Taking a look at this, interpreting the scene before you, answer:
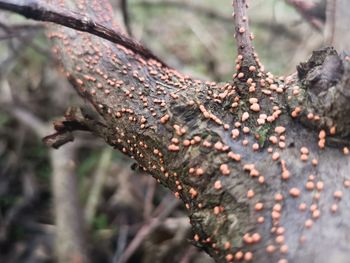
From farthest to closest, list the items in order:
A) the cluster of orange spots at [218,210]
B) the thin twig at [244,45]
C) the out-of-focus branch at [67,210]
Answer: the out-of-focus branch at [67,210] < the thin twig at [244,45] < the cluster of orange spots at [218,210]

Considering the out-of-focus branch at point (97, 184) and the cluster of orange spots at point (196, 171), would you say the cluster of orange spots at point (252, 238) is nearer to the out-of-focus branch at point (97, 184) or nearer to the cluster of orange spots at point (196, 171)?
the cluster of orange spots at point (196, 171)

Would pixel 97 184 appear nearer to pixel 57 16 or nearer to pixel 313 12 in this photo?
pixel 313 12

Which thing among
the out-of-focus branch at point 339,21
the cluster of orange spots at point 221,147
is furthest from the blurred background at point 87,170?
the cluster of orange spots at point 221,147

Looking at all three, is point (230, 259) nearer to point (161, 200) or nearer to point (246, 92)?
point (246, 92)

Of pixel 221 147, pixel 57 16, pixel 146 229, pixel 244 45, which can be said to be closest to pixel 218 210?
pixel 221 147

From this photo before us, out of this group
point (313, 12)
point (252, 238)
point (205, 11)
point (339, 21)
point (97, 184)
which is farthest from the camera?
point (205, 11)

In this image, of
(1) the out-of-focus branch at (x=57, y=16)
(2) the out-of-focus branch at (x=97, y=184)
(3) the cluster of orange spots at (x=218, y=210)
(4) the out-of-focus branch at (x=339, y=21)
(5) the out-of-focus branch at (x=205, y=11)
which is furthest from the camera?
(5) the out-of-focus branch at (x=205, y=11)

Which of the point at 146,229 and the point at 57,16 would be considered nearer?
the point at 57,16

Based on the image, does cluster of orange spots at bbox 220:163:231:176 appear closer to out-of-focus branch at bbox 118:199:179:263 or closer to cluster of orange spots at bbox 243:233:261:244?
cluster of orange spots at bbox 243:233:261:244

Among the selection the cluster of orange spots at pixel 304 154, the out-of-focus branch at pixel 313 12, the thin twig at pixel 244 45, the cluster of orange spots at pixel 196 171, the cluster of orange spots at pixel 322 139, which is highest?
the out-of-focus branch at pixel 313 12

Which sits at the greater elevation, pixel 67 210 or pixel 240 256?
pixel 67 210
